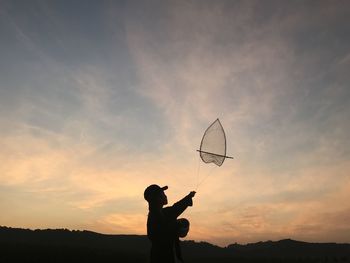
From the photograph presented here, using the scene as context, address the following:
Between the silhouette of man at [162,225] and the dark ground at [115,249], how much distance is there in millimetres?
21540

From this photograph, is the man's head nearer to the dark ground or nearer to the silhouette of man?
the silhouette of man

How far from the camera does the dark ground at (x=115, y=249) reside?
99.0 feet

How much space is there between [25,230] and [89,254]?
26749mm

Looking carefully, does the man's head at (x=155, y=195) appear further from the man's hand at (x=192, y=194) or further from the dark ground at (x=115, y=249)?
the dark ground at (x=115, y=249)

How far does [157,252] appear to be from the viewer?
7.74 meters

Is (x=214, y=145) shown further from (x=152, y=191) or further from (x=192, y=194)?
(x=152, y=191)

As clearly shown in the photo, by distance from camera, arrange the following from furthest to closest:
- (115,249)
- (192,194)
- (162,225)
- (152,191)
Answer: (115,249) → (152,191) → (192,194) → (162,225)

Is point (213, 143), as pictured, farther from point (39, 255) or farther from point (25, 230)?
point (25, 230)

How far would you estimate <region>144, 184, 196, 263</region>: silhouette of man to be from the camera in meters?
7.74

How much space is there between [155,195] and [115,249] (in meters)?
43.6

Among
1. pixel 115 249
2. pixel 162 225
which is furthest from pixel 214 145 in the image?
pixel 115 249

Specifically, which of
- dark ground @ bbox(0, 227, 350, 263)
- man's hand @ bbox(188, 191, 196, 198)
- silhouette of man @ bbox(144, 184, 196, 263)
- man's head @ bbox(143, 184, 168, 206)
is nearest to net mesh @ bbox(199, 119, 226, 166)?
man's hand @ bbox(188, 191, 196, 198)

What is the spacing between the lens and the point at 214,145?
11328 mm

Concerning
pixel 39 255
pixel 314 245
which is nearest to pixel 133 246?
pixel 39 255
